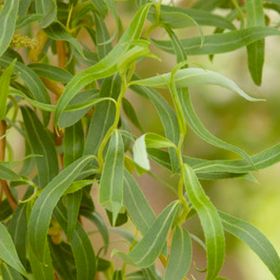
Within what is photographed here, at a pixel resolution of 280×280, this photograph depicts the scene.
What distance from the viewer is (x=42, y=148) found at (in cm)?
95

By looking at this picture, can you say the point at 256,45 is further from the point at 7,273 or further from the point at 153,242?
the point at 7,273

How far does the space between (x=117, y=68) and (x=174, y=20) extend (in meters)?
0.21

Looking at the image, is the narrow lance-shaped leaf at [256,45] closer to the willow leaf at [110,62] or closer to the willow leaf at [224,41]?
the willow leaf at [224,41]

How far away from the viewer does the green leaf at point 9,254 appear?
2.55 ft

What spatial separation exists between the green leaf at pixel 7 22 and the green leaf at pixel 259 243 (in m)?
0.32

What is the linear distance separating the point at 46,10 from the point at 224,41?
24 cm

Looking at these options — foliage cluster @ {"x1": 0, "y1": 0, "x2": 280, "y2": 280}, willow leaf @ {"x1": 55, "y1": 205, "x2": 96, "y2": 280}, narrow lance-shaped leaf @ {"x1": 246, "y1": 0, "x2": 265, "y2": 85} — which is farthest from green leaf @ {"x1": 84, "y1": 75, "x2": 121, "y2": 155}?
narrow lance-shaped leaf @ {"x1": 246, "y1": 0, "x2": 265, "y2": 85}

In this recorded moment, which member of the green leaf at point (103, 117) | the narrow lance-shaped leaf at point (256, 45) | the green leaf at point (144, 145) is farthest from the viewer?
the narrow lance-shaped leaf at point (256, 45)

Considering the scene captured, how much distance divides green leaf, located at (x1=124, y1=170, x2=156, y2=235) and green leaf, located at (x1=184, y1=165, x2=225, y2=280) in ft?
0.27

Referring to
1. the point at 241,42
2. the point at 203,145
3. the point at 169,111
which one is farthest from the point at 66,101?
the point at 203,145

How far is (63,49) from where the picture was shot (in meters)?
1.05

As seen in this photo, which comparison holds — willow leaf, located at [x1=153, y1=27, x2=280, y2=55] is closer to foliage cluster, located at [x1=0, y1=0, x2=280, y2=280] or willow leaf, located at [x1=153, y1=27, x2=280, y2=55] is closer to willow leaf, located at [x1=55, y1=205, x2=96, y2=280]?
foliage cluster, located at [x1=0, y1=0, x2=280, y2=280]

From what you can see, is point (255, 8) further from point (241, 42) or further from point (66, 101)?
point (66, 101)

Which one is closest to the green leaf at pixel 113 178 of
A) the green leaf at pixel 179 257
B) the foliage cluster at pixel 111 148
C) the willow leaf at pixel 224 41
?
the foliage cluster at pixel 111 148
